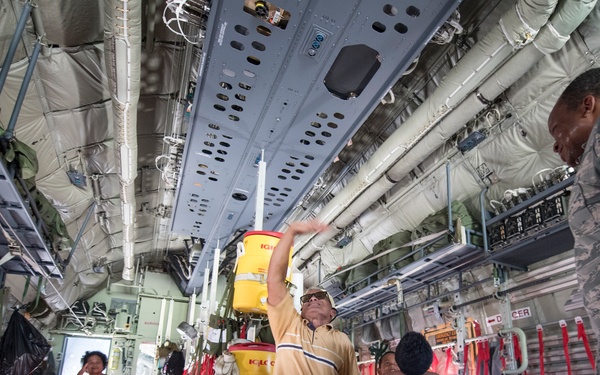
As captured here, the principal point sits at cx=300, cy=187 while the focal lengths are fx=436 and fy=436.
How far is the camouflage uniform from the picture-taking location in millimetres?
1129

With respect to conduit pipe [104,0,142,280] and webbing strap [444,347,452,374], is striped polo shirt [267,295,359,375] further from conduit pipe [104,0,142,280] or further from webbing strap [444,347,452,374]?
webbing strap [444,347,452,374]

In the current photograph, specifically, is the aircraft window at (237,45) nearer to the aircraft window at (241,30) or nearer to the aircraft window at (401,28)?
the aircraft window at (241,30)

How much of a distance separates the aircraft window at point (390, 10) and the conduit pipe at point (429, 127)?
1048mm

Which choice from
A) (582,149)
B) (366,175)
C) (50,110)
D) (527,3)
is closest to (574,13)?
(527,3)

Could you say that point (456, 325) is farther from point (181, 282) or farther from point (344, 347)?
point (181, 282)

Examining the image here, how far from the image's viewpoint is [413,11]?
2436 millimetres

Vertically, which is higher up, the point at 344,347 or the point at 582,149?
the point at 582,149

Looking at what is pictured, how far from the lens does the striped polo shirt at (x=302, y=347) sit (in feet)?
7.72

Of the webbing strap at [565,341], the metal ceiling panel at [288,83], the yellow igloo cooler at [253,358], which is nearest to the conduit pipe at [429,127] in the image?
the metal ceiling panel at [288,83]

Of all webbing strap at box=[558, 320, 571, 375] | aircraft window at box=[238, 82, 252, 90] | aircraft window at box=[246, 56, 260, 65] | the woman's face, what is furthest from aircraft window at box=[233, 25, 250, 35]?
the woman's face

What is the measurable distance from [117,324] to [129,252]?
15.2 ft

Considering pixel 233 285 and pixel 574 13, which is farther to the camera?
pixel 233 285

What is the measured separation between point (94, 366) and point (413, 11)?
439 cm

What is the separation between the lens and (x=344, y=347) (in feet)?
8.43
